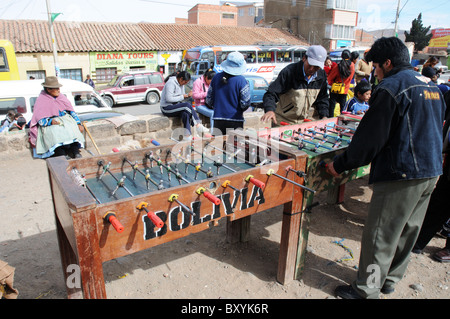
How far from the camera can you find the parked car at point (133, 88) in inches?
592

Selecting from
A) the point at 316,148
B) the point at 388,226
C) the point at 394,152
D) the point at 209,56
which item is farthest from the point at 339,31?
the point at 388,226

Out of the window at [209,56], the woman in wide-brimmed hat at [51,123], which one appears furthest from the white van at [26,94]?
the window at [209,56]

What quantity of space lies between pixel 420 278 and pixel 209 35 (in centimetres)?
2435

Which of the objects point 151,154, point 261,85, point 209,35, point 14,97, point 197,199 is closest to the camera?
point 197,199

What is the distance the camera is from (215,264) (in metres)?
3.17

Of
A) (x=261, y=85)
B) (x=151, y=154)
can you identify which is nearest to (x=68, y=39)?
(x=261, y=85)

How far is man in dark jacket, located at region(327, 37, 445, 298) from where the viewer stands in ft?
7.20

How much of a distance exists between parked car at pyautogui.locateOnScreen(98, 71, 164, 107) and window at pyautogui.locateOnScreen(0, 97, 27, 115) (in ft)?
25.0

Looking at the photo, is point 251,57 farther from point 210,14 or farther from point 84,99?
point 210,14

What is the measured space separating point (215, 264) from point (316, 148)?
1.50m

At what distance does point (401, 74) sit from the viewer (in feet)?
7.39

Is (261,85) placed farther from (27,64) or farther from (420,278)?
(27,64)

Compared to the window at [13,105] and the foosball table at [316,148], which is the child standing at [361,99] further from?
the window at [13,105]

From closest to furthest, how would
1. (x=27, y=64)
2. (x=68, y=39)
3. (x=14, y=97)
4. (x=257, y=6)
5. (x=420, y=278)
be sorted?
1. (x=420, y=278)
2. (x=14, y=97)
3. (x=27, y=64)
4. (x=68, y=39)
5. (x=257, y=6)
